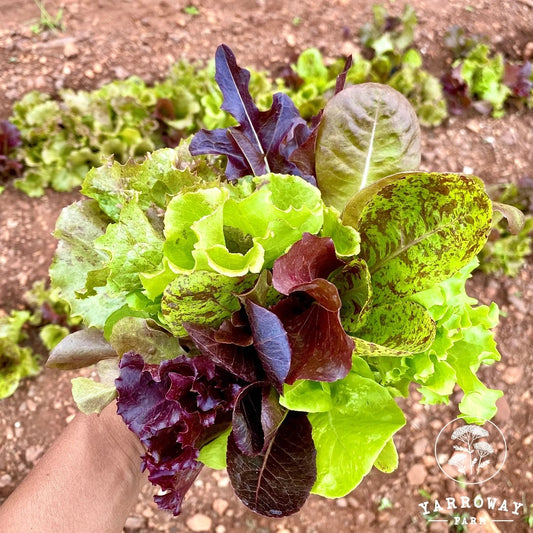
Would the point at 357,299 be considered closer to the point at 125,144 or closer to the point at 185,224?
the point at 185,224

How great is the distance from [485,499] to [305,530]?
2.64 feet

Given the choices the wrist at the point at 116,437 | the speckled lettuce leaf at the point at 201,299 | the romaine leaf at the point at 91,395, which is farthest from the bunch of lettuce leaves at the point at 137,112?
the speckled lettuce leaf at the point at 201,299

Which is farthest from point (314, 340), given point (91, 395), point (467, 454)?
point (467, 454)

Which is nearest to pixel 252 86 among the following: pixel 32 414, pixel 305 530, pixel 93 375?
pixel 93 375

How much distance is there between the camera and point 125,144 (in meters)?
2.87

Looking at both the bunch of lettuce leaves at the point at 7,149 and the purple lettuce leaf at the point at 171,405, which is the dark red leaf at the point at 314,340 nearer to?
the purple lettuce leaf at the point at 171,405

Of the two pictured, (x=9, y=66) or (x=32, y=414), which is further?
→ (x=9, y=66)

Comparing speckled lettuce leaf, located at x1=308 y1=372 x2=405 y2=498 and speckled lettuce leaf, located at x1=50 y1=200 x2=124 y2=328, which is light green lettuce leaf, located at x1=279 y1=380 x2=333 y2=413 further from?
speckled lettuce leaf, located at x1=50 y1=200 x2=124 y2=328

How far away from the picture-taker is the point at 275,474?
3.19ft

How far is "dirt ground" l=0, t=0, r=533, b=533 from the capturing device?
2256mm

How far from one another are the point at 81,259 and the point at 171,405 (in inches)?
16.5

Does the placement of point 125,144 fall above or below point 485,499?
above

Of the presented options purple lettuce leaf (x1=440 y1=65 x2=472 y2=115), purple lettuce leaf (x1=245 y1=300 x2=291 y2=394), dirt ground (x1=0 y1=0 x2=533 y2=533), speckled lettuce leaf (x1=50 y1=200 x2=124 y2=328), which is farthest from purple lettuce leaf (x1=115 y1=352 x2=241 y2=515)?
purple lettuce leaf (x1=440 y1=65 x2=472 y2=115)

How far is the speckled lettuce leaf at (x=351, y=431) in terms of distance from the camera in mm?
961
